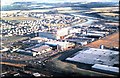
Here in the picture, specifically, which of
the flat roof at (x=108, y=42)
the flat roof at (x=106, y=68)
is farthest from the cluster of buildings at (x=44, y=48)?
the flat roof at (x=106, y=68)

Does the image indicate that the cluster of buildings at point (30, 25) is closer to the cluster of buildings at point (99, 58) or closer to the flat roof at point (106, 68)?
the cluster of buildings at point (99, 58)

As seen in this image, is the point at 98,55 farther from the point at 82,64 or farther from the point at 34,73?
the point at 34,73

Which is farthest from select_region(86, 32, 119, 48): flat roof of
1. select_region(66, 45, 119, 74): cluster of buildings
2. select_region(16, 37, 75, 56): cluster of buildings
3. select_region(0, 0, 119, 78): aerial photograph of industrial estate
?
select_region(16, 37, 75, 56): cluster of buildings

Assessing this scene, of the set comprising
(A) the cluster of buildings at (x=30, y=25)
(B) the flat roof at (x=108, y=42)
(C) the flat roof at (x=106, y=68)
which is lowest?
(C) the flat roof at (x=106, y=68)

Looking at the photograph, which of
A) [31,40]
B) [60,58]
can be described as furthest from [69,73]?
[31,40]

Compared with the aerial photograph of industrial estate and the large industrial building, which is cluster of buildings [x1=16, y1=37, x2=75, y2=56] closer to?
the aerial photograph of industrial estate

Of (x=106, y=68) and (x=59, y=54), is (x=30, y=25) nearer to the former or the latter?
(x=59, y=54)

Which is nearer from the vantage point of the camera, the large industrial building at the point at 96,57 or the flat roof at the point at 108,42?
the large industrial building at the point at 96,57

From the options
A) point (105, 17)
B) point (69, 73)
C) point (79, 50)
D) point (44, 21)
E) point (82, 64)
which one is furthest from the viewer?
point (105, 17)
